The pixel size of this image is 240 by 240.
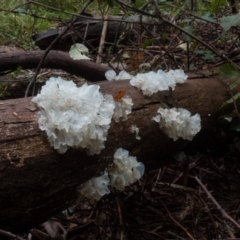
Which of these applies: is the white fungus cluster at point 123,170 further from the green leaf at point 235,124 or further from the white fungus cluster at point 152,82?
the green leaf at point 235,124

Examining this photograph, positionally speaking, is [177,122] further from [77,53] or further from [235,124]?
[77,53]

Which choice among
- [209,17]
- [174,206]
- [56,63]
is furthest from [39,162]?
[56,63]

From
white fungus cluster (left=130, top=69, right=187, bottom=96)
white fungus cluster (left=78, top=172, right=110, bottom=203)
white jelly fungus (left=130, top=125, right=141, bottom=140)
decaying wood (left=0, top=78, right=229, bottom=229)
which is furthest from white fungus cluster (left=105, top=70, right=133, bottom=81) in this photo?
white fungus cluster (left=78, top=172, right=110, bottom=203)

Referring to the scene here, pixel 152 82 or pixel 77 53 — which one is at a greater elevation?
pixel 152 82

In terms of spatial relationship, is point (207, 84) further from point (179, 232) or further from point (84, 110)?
point (84, 110)

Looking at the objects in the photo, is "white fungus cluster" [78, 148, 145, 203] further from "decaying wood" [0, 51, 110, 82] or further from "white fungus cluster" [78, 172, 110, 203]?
"decaying wood" [0, 51, 110, 82]

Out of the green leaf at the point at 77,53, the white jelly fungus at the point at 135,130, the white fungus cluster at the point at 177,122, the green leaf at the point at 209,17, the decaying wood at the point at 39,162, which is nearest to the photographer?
the decaying wood at the point at 39,162

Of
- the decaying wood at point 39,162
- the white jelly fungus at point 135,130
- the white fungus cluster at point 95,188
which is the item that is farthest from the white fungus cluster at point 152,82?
the white fungus cluster at point 95,188
